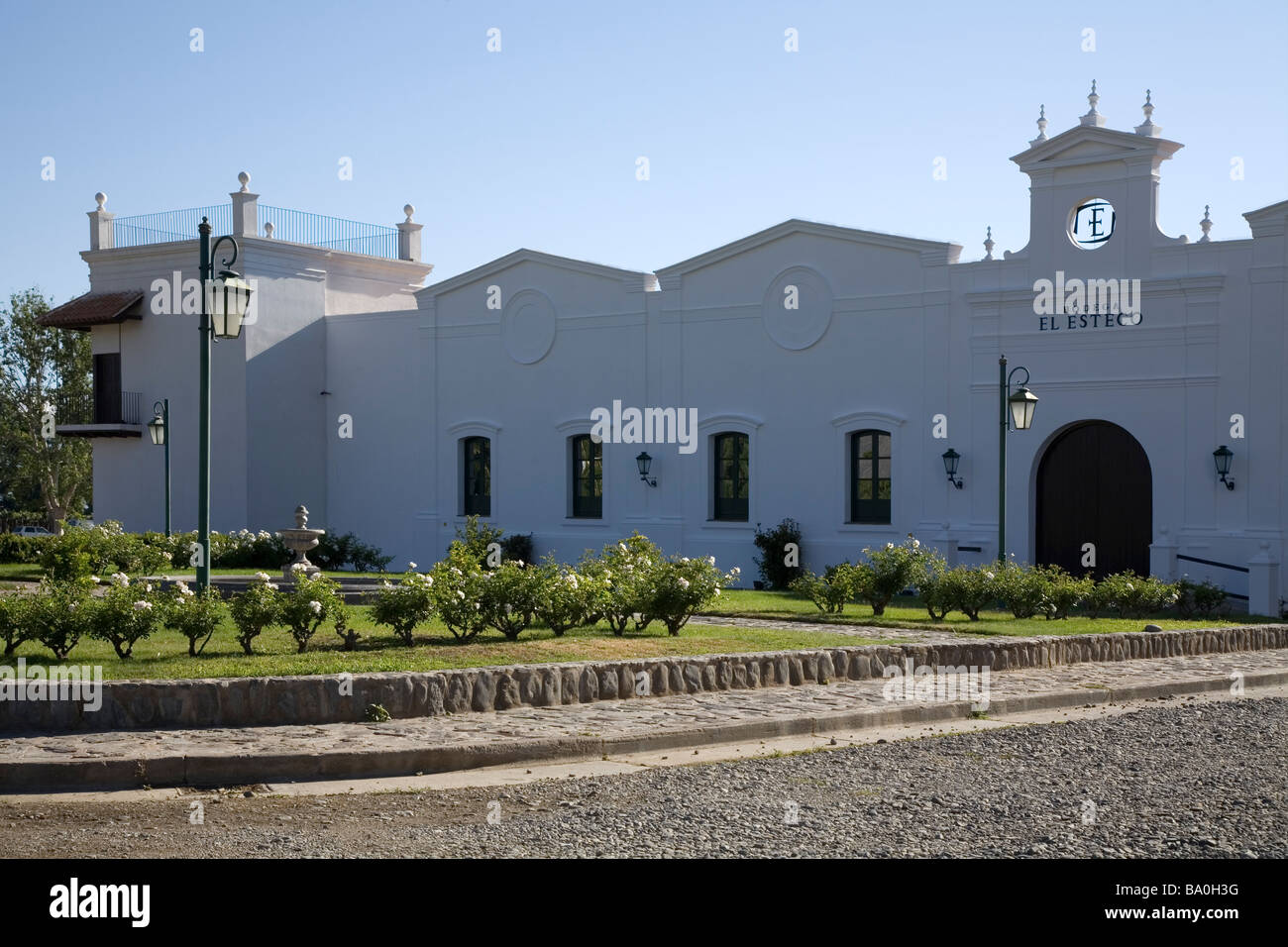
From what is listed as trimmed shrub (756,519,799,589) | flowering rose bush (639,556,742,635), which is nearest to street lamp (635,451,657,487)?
trimmed shrub (756,519,799,589)

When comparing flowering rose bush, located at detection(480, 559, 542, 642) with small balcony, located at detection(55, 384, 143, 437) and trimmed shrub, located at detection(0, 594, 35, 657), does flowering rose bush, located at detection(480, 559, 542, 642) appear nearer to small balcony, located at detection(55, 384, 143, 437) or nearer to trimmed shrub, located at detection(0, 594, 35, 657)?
trimmed shrub, located at detection(0, 594, 35, 657)

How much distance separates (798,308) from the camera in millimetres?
27047

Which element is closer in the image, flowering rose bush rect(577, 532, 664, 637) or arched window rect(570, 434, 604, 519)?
flowering rose bush rect(577, 532, 664, 637)

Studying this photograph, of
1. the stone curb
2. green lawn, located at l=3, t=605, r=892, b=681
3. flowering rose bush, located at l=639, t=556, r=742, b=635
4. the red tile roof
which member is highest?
the red tile roof

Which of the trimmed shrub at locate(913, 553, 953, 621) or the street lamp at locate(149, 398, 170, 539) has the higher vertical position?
the street lamp at locate(149, 398, 170, 539)

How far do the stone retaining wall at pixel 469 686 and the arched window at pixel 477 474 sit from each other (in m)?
18.3

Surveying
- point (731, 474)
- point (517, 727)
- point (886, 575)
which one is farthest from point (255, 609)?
point (731, 474)

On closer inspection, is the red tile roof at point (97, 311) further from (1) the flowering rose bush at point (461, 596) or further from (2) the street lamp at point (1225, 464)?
(2) the street lamp at point (1225, 464)

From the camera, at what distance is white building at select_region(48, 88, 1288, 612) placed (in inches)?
904

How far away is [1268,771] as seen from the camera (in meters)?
8.59

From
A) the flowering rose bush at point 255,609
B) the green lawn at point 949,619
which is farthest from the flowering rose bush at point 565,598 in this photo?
the green lawn at point 949,619

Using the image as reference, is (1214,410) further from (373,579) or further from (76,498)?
(76,498)

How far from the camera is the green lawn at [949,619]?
1650 cm

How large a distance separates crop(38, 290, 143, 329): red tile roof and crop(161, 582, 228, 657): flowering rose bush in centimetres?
2361
